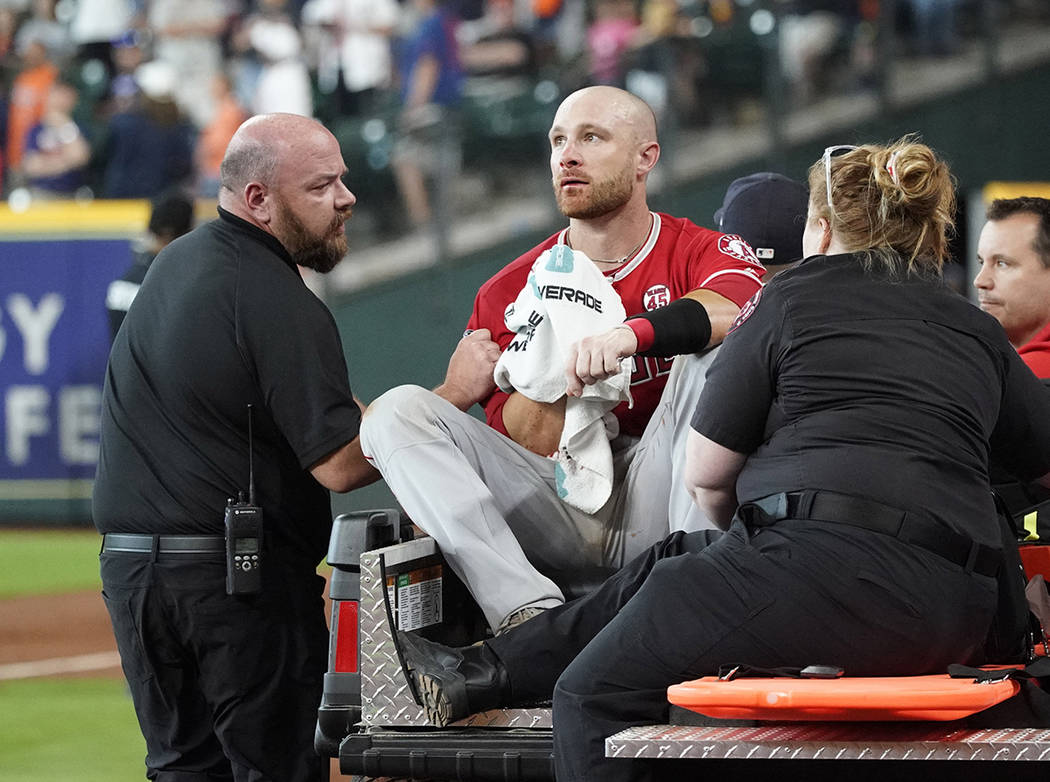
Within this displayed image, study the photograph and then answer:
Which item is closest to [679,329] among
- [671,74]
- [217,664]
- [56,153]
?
[217,664]

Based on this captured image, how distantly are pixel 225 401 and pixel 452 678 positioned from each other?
113 centimetres

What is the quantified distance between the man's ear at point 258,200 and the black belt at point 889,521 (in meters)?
1.90

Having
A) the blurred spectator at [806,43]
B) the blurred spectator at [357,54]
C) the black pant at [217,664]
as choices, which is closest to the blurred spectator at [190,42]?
the blurred spectator at [357,54]

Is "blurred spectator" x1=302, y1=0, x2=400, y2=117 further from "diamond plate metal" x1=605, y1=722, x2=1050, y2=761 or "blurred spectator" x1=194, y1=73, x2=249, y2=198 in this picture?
"diamond plate metal" x1=605, y1=722, x2=1050, y2=761

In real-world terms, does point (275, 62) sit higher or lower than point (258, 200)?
higher

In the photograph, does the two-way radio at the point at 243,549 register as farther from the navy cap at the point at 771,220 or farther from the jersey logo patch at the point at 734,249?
the navy cap at the point at 771,220

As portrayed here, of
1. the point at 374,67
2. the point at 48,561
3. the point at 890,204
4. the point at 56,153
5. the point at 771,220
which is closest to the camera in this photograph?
the point at 890,204

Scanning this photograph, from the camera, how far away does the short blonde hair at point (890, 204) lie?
10.9ft

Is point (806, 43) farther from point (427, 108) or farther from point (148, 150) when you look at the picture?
point (148, 150)

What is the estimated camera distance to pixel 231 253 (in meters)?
4.33

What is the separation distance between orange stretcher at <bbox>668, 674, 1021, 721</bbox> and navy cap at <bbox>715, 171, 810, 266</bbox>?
92.0 inches

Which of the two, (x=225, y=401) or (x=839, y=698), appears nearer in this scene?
(x=839, y=698)

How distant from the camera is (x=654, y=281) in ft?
14.8

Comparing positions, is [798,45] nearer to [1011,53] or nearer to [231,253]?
[1011,53]
